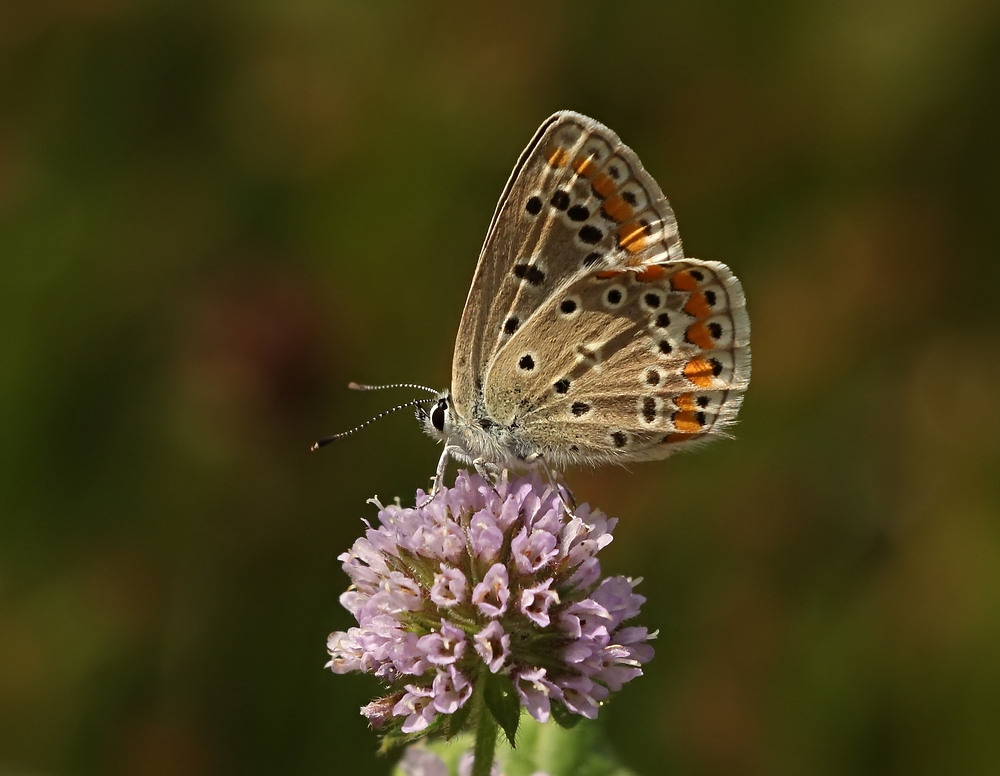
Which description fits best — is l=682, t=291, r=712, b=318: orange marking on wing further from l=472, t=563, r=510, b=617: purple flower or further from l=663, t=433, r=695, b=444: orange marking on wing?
l=472, t=563, r=510, b=617: purple flower

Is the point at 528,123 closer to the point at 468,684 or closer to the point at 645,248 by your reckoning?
the point at 645,248

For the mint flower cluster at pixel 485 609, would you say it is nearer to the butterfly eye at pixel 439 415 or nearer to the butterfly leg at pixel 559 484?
the butterfly leg at pixel 559 484

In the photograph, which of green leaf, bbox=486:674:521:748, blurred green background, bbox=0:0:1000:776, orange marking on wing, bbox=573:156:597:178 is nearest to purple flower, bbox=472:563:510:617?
green leaf, bbox=486:674:521:748

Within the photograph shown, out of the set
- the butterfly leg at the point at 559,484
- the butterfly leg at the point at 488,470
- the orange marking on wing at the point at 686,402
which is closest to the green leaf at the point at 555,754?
the butterfly leg at the point at 559,484

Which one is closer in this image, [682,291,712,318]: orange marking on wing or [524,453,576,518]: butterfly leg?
[524,453,576,518]: butterfly leg

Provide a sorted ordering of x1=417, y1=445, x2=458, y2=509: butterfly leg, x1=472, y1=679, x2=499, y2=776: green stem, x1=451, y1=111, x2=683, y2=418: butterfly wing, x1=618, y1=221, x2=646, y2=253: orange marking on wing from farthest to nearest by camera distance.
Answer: x1=618, y1=221, x2=646, y2=253: orange marking on wing → x1=451, y1=111, x2=683, y2=418: butterfly wing → x1=417, y1=445, x2=458, y2=509: butterfly leg → x1=472, y1=679, x2=499, y2=776: green stem

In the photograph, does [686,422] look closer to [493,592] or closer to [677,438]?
[677,438]

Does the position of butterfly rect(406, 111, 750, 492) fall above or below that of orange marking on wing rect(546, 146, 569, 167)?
below
